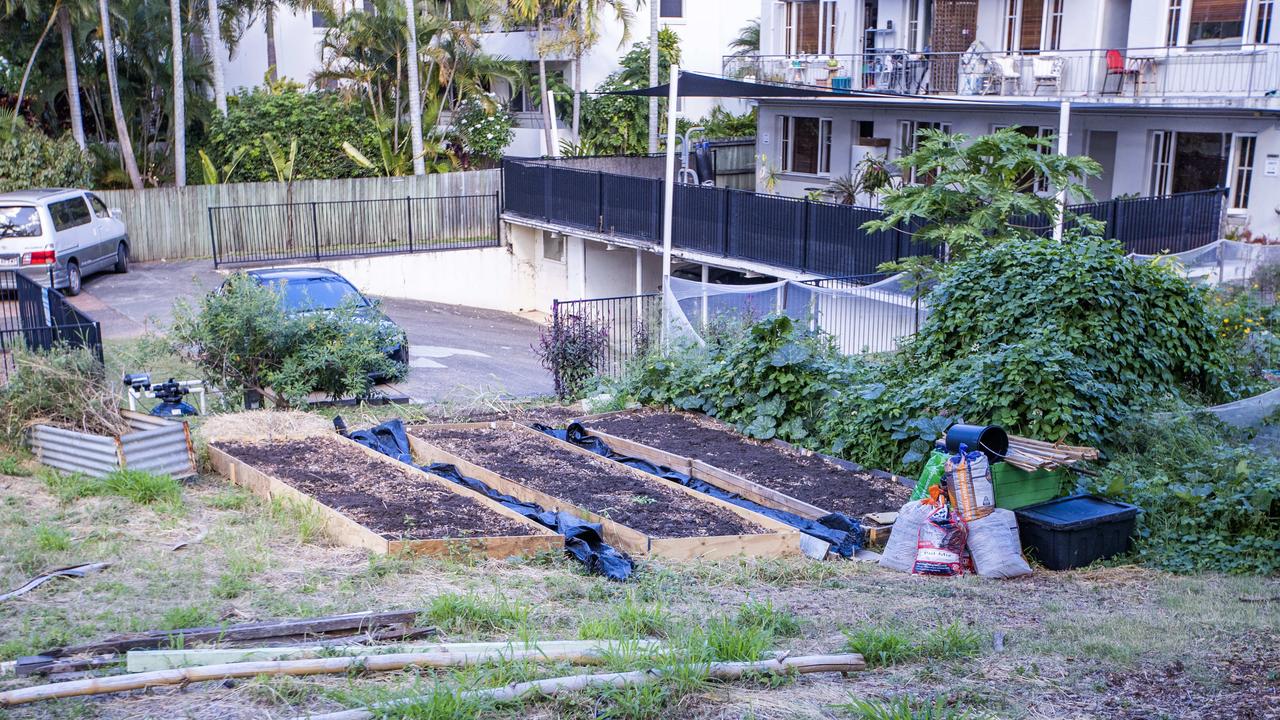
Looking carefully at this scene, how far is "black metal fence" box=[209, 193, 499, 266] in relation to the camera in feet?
82.8

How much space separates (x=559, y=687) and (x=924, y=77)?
22217mm

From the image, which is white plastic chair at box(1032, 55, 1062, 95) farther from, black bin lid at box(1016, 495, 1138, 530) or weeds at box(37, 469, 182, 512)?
weeds at box(37, 469, 182, 512)

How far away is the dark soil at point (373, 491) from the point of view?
334 inches

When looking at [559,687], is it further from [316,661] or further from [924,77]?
[924,77]

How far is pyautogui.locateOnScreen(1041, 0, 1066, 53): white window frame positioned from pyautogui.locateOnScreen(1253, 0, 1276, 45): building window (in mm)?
4022

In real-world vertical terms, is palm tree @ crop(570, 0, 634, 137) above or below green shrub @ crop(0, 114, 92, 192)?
above

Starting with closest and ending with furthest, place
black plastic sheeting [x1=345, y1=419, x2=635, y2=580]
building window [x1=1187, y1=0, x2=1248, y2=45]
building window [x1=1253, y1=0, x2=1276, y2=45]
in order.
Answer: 1. black plastic sheeting [x1=345, y1=419, x2=635, y2=580]
2. building window [x1=1253, y1=0, x2=1276, y2=45]
3. building window [x1=1187, y1=0, x2=1248, y2=45]

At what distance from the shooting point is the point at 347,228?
86.0ft

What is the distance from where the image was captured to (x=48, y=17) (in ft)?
91.6

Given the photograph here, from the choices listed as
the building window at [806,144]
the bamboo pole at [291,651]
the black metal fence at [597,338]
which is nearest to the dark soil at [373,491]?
the bamboo pole at [291,651]

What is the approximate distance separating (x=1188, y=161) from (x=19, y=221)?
21.0m

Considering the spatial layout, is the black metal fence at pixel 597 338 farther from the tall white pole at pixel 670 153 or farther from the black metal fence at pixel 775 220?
the black metal fence at pixel 775 220

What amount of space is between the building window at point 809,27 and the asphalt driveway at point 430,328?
10.3 meters

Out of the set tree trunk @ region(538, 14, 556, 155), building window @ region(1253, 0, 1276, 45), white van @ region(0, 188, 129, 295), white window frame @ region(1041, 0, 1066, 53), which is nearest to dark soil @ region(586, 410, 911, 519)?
white van @ region(0, 188, 129, 295)
